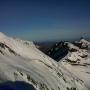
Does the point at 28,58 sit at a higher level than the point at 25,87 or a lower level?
higher

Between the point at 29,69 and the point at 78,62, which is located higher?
the point at 78,62

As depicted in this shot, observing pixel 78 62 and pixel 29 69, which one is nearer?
pixel 29 69

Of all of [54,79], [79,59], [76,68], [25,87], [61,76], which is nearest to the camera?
[25,87]

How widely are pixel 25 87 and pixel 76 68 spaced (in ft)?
52.1

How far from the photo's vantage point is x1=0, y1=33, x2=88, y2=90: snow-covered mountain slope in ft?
47.0

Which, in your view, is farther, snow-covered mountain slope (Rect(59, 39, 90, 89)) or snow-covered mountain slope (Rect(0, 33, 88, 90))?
snow-covered mountain slope (Rect(59, 39, 90, 89))

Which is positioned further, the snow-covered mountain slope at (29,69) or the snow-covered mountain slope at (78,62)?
the snow-covered mountain slope at (78,62)

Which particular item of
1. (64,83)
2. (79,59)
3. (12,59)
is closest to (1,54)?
(12,59)

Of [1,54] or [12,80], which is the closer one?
[12,80]

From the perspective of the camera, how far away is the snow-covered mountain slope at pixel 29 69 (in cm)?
1433

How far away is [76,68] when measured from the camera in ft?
93.6

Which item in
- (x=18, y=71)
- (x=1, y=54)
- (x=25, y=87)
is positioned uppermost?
(x=1, y=54)

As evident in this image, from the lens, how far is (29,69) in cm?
1666

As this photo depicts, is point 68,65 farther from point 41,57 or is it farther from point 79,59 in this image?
point 41,57
